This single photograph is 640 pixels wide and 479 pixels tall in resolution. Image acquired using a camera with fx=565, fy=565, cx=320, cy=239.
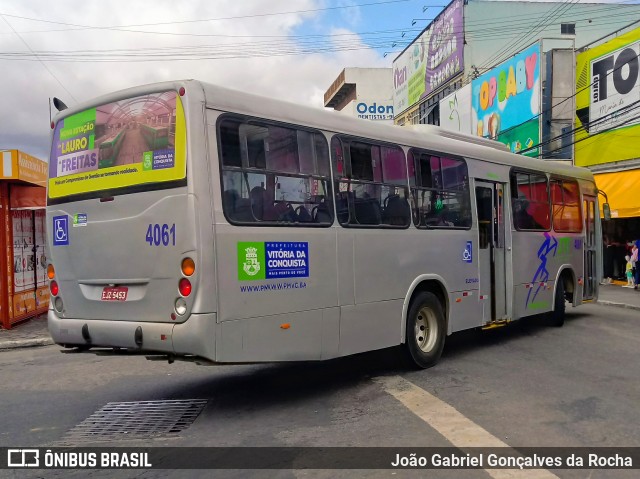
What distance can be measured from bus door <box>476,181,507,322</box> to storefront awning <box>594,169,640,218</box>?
9.94 m

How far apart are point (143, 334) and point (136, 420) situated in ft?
3.43

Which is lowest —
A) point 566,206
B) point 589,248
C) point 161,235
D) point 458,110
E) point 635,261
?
point 635,261

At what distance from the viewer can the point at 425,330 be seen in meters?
7.63

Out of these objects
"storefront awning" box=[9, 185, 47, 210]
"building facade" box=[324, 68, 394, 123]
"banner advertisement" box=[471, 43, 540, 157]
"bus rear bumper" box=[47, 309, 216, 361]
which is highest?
"building facade" box=[324, 68, 394, 123]

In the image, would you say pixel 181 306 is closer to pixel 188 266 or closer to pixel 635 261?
pixel 188 266

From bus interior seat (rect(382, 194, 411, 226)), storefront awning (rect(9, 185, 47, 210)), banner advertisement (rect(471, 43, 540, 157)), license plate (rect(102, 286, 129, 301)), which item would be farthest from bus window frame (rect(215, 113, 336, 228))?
banner advertisement (rect(471, 43, 540, 157))

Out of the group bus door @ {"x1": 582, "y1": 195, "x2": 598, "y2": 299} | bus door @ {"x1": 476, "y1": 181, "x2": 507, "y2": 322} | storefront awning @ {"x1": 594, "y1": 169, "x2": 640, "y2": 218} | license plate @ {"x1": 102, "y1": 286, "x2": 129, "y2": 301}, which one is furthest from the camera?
storefront awning @ {"x1": 594, "y1": 169, "x2": 640, "y2": 218}

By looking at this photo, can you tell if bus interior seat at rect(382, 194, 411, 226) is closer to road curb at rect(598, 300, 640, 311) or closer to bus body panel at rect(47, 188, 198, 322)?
bus body panel at rect(47, 188, 198, 322)

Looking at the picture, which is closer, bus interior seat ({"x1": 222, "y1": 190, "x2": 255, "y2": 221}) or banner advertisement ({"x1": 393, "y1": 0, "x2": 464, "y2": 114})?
bus interior seat ({"x1": 222, "y1": 190, "x2": 255, "y2": 221})

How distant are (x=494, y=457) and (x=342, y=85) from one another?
193 feet

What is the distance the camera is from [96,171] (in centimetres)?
569

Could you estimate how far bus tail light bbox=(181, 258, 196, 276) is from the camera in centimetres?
491

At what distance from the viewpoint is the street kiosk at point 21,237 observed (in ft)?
40.4

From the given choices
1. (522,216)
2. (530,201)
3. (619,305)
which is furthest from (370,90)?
(522,216)
